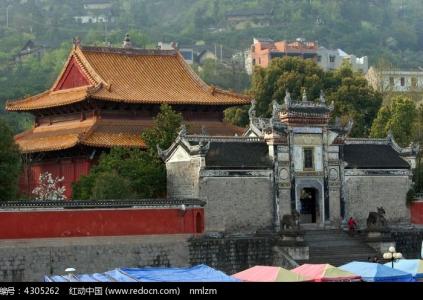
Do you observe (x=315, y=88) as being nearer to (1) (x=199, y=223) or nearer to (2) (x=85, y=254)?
(1) (x=199, y=223)

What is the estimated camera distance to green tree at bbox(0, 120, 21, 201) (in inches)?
1341

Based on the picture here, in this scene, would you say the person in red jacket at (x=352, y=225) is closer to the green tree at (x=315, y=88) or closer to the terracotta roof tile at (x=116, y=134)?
the terracotta roof tile at (x=116, y=134)

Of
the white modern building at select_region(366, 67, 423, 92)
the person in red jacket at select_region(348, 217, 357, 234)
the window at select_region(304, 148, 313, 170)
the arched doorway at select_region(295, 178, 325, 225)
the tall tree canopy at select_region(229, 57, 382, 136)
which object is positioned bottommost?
the person in red jacket at select_region(348, 217, 357, 234)

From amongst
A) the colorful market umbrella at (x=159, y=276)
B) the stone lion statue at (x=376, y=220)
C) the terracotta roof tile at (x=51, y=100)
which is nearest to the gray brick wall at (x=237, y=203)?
the stone lion statue at (x=376, y=220)

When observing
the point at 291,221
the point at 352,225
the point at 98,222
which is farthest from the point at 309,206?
the point at 98,222

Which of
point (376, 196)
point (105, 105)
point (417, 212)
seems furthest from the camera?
point (105, 105)

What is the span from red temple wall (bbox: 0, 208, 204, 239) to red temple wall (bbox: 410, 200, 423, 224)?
1073cm

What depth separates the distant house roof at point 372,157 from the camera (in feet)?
133

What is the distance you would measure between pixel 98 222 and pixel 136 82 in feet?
45.5

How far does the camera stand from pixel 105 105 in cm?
4362

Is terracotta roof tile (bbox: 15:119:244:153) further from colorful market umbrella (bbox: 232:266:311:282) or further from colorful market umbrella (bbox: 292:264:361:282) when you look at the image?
colorful market umbrella (bbox: 292:264:361:282)

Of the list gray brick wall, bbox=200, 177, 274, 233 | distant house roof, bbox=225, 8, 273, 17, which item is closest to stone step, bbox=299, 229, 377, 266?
gray brick wall, bbox=200, 177, 274, 233

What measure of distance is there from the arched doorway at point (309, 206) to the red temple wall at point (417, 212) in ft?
15.1
